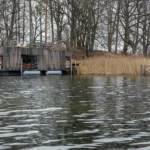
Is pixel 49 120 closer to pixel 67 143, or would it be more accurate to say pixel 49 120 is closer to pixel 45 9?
pixel 67 143

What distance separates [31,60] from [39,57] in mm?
1246

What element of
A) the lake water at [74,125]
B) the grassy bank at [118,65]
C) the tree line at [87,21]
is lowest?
the lake water at [74,125]

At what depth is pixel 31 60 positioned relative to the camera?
49781 mm

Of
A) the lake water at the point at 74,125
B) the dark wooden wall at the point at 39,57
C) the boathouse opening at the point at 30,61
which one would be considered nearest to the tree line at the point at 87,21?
the boathouse opening at the point at 30,61

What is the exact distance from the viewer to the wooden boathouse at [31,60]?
45312mm

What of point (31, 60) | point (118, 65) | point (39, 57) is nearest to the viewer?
point (118, 65)

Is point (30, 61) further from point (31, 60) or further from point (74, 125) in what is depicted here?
point (74, 125)

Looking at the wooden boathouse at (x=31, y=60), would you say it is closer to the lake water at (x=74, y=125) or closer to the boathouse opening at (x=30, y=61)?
the boathouse opening at (x=30, y=61)

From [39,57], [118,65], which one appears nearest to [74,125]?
[118,65]

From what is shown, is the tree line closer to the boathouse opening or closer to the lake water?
the boathouse opening

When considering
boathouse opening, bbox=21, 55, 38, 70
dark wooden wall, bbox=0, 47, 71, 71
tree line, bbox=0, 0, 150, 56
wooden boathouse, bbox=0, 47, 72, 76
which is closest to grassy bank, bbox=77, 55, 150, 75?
wooden boathouse, bbox=0, 47, 72, 76

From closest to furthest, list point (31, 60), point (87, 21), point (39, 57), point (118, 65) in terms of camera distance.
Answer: point (118, 65)
point (39, 57)
point (31, 60)
point (87, 21)

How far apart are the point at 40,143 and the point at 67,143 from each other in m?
0.48

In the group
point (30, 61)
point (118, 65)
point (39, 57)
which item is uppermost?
point (39, 57)
